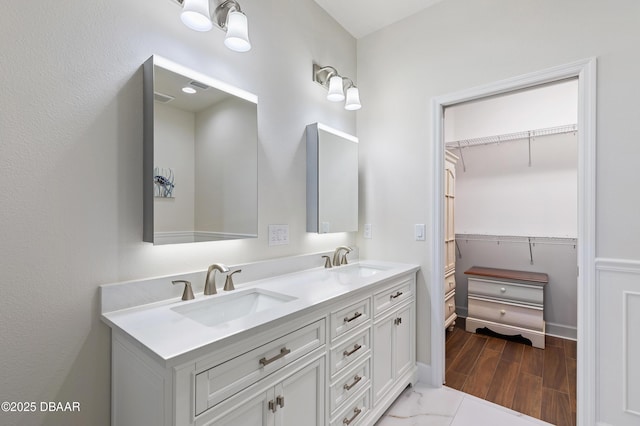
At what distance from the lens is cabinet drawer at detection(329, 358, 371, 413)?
54.3 inches

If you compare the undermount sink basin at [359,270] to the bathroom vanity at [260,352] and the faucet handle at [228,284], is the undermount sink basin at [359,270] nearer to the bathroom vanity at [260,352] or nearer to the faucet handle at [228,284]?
the bathroom vanity at [260,352]

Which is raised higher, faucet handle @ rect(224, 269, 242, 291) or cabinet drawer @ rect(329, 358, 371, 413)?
faucet handle @ rect(224, 269, 242, 291)

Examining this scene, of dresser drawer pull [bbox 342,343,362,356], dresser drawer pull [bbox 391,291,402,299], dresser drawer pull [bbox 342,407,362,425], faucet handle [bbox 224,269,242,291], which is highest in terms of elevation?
faucet handle [bbox 224,269,242,291]

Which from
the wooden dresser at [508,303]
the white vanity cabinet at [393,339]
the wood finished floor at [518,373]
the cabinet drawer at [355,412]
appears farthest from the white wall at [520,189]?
the cabinet drawer at [355,412]

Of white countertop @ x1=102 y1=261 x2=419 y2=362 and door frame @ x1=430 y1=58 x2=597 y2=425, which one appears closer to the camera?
white countertop @ x1=102 y1=261 x2=419 y2=362

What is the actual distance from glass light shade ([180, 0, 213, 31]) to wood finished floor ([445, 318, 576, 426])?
268 centimetres

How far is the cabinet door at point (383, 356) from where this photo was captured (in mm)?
1688

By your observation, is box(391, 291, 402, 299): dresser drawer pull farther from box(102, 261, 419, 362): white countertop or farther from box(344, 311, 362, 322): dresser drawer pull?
box(344, 311, 362, 322): dresser drawer pull

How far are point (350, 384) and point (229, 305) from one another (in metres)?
0.73

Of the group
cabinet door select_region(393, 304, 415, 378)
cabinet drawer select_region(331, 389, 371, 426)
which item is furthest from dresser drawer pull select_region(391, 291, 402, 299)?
cabinet drawer select_region(331, 389, 371, 426)

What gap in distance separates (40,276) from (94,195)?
33 cm

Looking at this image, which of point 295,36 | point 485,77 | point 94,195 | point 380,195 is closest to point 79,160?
point 94,195

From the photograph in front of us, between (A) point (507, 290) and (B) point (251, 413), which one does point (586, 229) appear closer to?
(A) point (507, 290)

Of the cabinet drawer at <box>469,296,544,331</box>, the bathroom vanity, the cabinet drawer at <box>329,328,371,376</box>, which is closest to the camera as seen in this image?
the bathroom vanity
